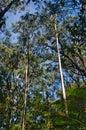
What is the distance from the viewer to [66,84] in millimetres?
34188

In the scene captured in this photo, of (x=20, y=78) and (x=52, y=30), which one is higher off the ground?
(x=52, y=30)

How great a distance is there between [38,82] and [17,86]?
189 centimetres

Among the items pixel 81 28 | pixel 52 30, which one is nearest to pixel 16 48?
pixel 52 30

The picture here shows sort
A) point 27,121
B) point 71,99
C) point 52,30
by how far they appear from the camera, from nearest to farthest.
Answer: point 71,99 < point 27,121 < point 52,30

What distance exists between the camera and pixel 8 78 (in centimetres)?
3309

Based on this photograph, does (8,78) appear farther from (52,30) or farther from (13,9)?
(13,9)

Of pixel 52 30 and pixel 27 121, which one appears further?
pixel 52 30

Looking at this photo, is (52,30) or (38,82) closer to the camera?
(52,30)

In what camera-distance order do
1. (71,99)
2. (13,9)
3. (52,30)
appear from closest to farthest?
(71,99) < (13,9) < (52,30)

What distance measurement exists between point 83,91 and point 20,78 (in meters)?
22.1

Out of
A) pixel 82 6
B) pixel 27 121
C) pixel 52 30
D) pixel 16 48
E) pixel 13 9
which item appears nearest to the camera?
pixel 82 6

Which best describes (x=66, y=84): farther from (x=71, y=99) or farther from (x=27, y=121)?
(x=71, y=99)

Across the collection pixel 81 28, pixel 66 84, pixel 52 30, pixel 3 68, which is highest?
pixel 81 28

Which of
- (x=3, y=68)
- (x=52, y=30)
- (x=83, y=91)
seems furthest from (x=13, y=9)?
(x=3, y=68)
